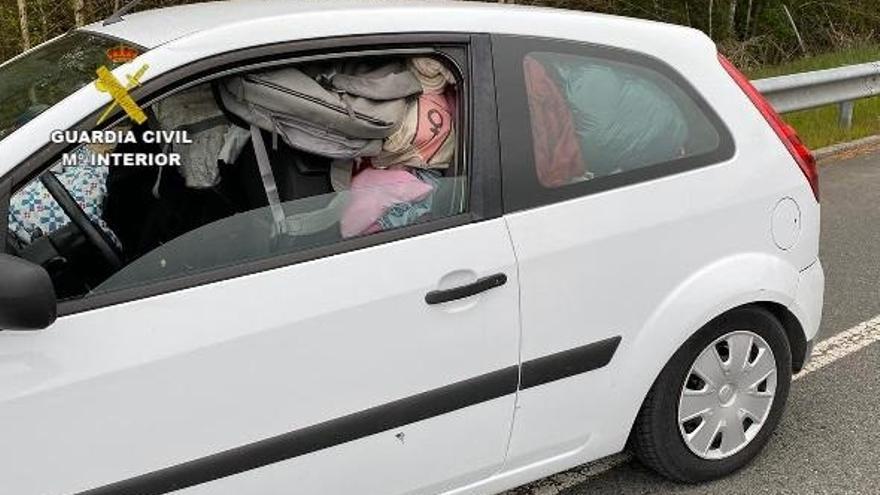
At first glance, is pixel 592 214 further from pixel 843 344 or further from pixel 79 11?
pixel 79 11

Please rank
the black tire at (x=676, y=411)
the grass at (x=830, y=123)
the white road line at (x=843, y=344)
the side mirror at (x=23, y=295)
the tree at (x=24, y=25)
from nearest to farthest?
the side mirror at (x=23, y=295), the black tire at (x=676, y=411), the white road line at (x=843, y=344), the grass at (x=830, y=123), the tree at (x=24, y=25)

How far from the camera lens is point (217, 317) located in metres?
2.00

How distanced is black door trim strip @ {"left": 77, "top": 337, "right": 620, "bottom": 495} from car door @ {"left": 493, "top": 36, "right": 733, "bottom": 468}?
0.01 meters

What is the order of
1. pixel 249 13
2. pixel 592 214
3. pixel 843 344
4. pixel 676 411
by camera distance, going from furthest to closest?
pixel 843 344 → pixel 676 411 → pixel 592 214 → pixel 249 13

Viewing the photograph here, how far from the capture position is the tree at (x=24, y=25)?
7.67m

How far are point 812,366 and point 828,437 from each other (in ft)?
1.86

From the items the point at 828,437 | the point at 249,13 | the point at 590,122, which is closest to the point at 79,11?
the point at 249,13

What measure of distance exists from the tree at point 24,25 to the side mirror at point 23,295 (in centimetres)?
688

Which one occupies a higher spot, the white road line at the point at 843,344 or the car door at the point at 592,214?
Result: the car door at the point at 592,214

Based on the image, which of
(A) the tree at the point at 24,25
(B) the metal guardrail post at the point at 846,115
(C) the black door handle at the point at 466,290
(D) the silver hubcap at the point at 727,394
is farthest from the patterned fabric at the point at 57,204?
(B) the metal guardrail post at the point at 846,115

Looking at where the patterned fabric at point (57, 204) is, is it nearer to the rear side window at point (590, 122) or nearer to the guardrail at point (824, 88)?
the rear side window at point (590, 122)

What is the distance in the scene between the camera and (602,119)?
101 inches

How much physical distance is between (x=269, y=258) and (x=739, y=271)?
149 centimetres

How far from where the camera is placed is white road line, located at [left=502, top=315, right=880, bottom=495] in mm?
2945
